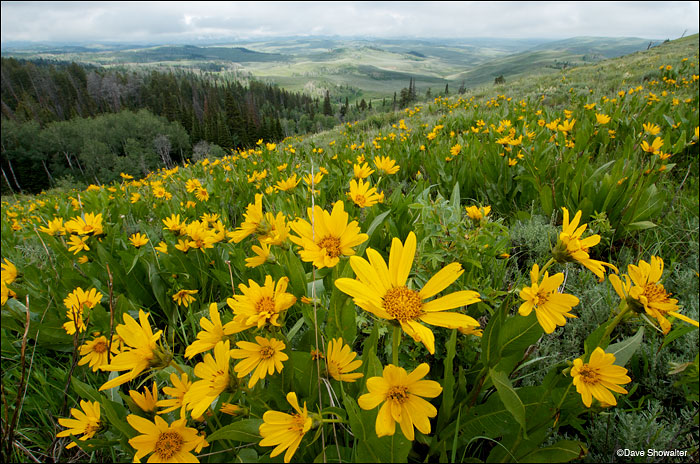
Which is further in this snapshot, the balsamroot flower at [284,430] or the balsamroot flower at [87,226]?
the balsamroot flower at [87,226]

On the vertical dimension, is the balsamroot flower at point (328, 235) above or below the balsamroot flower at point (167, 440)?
above

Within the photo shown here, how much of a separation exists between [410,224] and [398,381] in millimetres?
1549

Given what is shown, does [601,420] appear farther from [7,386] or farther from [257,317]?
[7,386]

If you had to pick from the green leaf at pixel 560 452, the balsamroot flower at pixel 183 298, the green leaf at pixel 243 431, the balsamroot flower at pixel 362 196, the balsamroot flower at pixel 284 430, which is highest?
the balsamroot flower at pixel 362 196

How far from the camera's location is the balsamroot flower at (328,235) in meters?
0.97

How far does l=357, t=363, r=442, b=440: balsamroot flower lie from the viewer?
715 mm

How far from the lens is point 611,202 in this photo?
89.9 inches

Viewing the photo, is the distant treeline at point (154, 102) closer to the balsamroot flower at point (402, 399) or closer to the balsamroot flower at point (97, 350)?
the balsamroot flower at point (97, 350)

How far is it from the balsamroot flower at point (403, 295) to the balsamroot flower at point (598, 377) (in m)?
0.30

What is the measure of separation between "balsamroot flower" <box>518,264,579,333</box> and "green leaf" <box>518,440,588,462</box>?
34cm

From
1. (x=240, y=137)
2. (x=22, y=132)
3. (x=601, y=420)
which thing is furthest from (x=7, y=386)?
(x=22, y=132)

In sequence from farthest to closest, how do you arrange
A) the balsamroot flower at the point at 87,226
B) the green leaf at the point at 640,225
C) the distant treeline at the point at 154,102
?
the distant treeline at the point at 154,102 → the balsamroot flower at the point at 87,226 → the green leaf at the point at 640,225

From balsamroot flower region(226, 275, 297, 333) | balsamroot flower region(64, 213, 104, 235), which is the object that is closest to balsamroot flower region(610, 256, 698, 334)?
balsamroot flower region(226, 275, 297, 333)

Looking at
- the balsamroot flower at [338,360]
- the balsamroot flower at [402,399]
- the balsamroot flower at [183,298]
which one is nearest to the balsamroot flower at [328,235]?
the balsamroot flower at [338,360]
